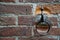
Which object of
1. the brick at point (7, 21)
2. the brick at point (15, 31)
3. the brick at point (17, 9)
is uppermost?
the brick at point (17, 9)

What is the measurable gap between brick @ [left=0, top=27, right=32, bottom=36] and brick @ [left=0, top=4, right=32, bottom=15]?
10cm

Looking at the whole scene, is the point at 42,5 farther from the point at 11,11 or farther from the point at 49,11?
the point at 11,11

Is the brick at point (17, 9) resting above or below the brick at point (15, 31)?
above

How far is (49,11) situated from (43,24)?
0.31 feet

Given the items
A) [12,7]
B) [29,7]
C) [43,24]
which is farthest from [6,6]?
[43,24]

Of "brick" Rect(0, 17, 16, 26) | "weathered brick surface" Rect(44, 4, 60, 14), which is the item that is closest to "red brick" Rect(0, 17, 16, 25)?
"brick" Rect(0, 17, 16, 26)

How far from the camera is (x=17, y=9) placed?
84 cm

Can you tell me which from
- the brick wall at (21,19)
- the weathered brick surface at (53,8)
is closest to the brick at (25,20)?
the brick wall at (21,19)

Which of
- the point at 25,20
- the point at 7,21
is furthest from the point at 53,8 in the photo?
the point at 7,21

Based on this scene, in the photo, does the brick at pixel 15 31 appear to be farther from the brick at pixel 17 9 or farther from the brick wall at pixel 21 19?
the brick at pixel 17 9

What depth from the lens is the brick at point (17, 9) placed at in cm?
84

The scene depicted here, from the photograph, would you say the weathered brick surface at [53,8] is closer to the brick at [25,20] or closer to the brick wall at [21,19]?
the brick wall at [21,19]

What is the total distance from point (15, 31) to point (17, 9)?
0.14 m

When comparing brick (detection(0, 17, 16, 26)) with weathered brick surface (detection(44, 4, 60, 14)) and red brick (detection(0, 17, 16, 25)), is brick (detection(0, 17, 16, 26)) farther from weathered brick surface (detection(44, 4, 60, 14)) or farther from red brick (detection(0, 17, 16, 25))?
weathered brick surface (detection(44, 4, 60, 14))
